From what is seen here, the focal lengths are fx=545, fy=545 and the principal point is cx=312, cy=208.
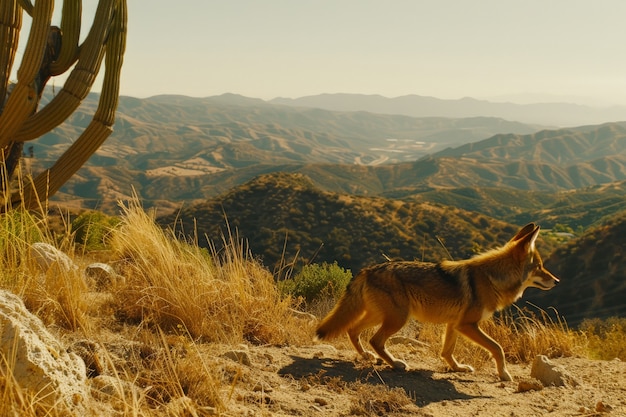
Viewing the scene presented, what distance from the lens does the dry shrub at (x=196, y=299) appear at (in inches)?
201

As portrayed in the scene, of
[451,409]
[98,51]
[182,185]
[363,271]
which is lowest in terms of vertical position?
[182,185]

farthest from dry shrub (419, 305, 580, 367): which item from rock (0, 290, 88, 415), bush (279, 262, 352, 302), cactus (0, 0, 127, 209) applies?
cactus (0, 0, 127, 209)

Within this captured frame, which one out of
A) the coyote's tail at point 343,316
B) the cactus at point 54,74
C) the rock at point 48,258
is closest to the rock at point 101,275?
the rock at point 48,258

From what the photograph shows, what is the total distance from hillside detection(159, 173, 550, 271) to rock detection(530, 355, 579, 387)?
34012mm

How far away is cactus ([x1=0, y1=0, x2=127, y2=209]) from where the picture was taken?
732 cm

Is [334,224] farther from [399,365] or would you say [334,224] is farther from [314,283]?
[399,365]

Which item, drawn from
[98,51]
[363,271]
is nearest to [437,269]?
[363,271]

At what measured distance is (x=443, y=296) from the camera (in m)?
5.37

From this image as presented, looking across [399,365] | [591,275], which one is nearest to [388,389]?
[399,365]

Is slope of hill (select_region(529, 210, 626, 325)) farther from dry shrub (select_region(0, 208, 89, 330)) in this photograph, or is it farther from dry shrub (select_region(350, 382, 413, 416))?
dry shrub (select_region(0, 208, 89, 330))

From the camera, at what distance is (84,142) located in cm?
801

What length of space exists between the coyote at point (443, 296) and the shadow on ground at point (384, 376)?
21 centimetres

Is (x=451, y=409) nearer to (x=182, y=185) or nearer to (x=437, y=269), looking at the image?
(x=437, y=269)

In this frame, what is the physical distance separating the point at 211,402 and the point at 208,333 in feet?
5.55
